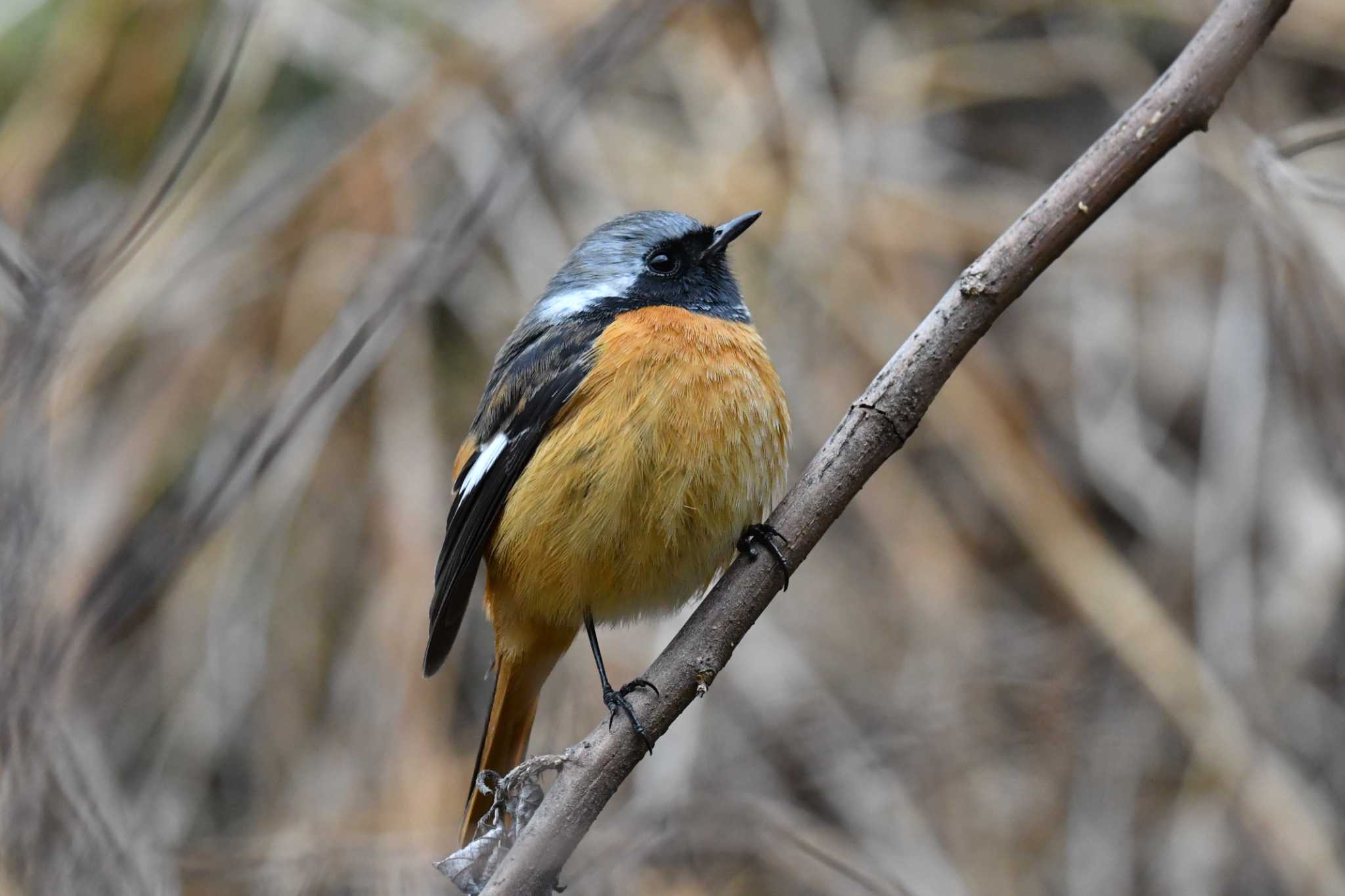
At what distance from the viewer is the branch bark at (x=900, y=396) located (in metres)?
2.03

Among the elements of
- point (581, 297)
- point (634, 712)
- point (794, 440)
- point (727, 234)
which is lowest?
point (634, 712)

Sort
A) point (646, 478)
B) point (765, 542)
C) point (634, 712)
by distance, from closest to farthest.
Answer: point (634, 712), point (765, 542), point (646, 478)

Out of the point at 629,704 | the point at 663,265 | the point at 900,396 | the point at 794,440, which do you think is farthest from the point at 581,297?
the point at 794,440

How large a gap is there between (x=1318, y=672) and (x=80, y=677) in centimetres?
401

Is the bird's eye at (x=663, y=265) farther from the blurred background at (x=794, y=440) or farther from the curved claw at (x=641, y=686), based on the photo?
the curved claw at (x=641, y=686)

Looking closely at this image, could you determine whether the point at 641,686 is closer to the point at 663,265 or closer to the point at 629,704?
the point at 629,704

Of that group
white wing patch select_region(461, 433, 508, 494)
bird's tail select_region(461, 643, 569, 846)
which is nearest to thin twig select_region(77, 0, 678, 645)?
white wing patch select_region(461, 433, 508, 494)

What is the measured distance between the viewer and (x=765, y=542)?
7.86 feet

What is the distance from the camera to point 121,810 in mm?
3791

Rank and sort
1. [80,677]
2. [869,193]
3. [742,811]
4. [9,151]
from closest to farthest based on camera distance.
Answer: [80,677], [742,811], [9,151], [869,193]

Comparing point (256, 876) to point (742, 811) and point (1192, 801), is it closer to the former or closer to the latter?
point (742, 811)

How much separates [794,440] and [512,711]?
6.50 feet

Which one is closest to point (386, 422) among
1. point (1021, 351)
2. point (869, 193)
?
point (869, 193)

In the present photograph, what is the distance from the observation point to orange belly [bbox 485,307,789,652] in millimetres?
2730
